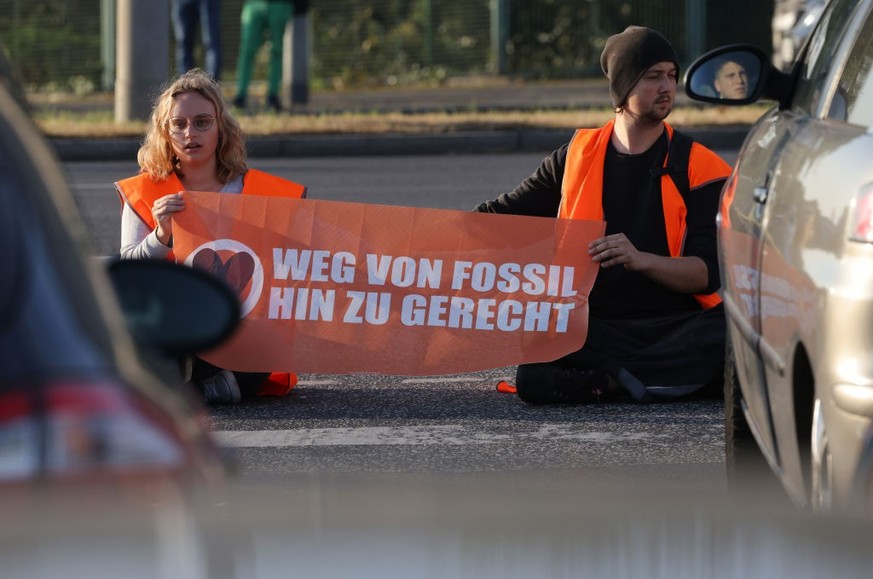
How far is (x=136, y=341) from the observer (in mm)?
2197

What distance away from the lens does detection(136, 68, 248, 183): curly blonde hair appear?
21.4 feet

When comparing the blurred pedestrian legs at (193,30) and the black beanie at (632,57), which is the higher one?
the black beanie at (632,57)

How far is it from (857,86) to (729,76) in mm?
870

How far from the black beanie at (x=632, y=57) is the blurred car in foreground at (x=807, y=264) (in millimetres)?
1650

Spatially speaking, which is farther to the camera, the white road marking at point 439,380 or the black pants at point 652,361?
the white road marking at point 439,380

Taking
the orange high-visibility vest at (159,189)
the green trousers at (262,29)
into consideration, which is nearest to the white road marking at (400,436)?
the orange high-visibility vest at (159,189)

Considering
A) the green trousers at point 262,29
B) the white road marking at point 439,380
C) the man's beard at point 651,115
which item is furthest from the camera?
the green trousers at point 262,29

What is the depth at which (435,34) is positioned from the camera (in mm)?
25656

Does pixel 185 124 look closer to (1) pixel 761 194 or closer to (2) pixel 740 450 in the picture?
(2) pixel 740 450

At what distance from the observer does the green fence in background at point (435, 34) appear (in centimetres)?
2488

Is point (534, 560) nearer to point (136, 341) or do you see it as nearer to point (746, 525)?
point (746, 525)

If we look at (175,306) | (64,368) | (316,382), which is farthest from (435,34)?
(64,368)

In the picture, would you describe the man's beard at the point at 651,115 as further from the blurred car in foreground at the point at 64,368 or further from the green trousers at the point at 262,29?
the green trousers at the point at 262,29

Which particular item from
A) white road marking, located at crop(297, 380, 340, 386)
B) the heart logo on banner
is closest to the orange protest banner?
the heart logo on banner
